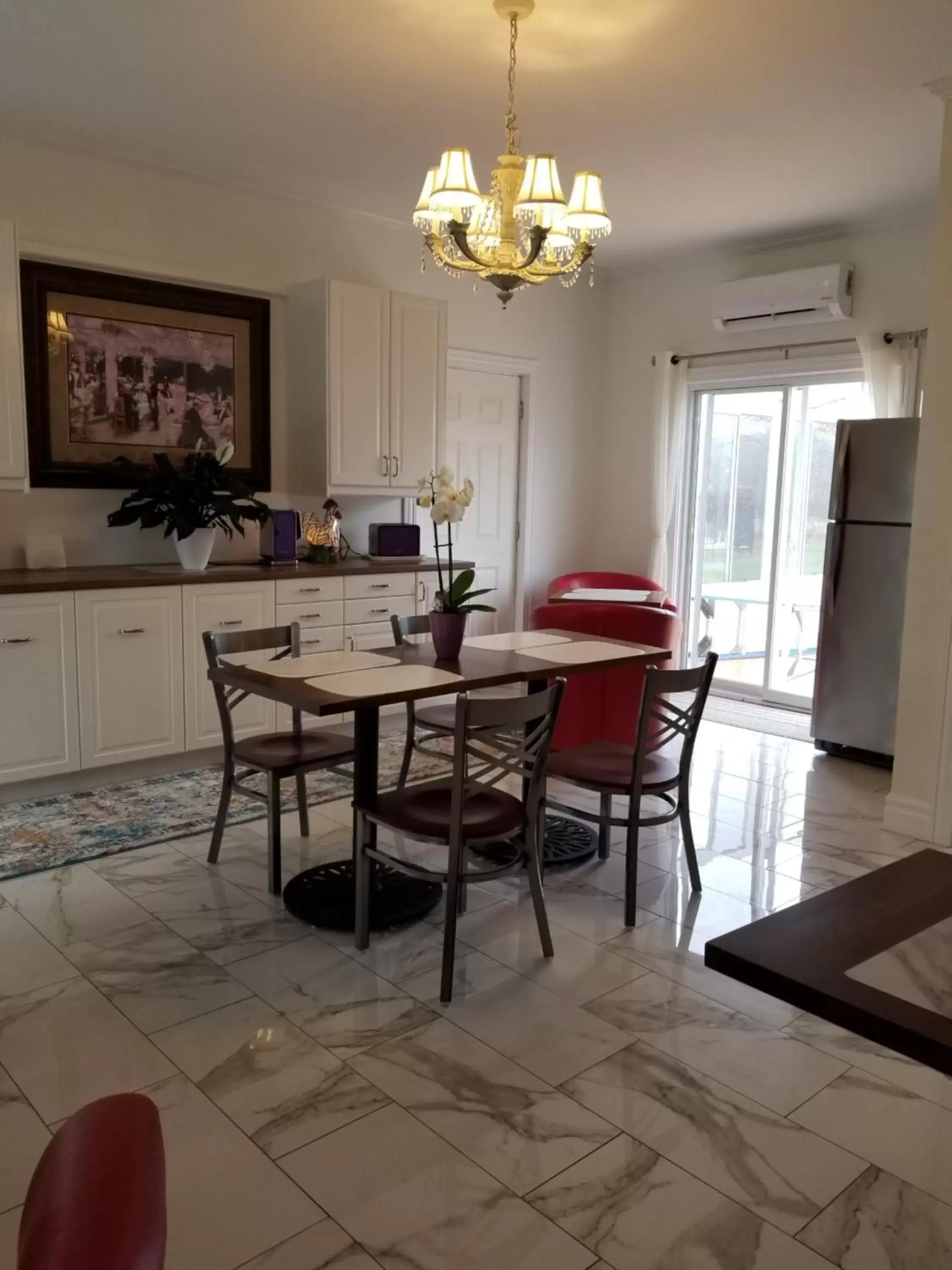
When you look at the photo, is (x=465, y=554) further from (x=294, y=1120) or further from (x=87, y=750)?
(x=294, y=1120)

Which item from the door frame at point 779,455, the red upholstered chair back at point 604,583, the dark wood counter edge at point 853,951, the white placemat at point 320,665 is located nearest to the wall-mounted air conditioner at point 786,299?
the door frame at point 779,455

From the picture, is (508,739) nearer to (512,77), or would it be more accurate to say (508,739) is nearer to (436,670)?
(436,670)

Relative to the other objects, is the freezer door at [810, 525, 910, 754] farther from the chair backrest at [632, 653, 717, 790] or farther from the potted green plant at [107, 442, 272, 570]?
the potted green plant at [107, 442, 272, 570]

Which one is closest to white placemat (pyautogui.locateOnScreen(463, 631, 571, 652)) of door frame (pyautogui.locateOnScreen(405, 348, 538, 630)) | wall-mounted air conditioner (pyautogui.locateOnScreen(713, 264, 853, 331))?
door frame (pyautogui.locateOnScreen(405, 348, 538, 630))

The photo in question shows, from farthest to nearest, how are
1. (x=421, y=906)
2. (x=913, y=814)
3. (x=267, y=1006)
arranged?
(x=913, y=814) → (x=421, y=906) → (x=267, y=1006)

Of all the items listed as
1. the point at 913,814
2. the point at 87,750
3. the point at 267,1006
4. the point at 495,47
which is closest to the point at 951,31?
the point at 495,47

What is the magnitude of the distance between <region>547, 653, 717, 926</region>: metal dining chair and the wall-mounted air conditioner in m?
3.14

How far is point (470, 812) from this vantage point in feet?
9.03

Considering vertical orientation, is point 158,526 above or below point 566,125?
below

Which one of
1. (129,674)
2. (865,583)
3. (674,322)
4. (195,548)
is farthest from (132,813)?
(674,322)

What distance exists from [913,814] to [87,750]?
341 centimetres

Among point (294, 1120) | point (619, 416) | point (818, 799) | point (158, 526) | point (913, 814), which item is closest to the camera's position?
point (294, 1120)

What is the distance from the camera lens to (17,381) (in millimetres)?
3928

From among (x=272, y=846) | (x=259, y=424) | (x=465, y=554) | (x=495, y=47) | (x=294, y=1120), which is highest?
(x=495, y=47)
